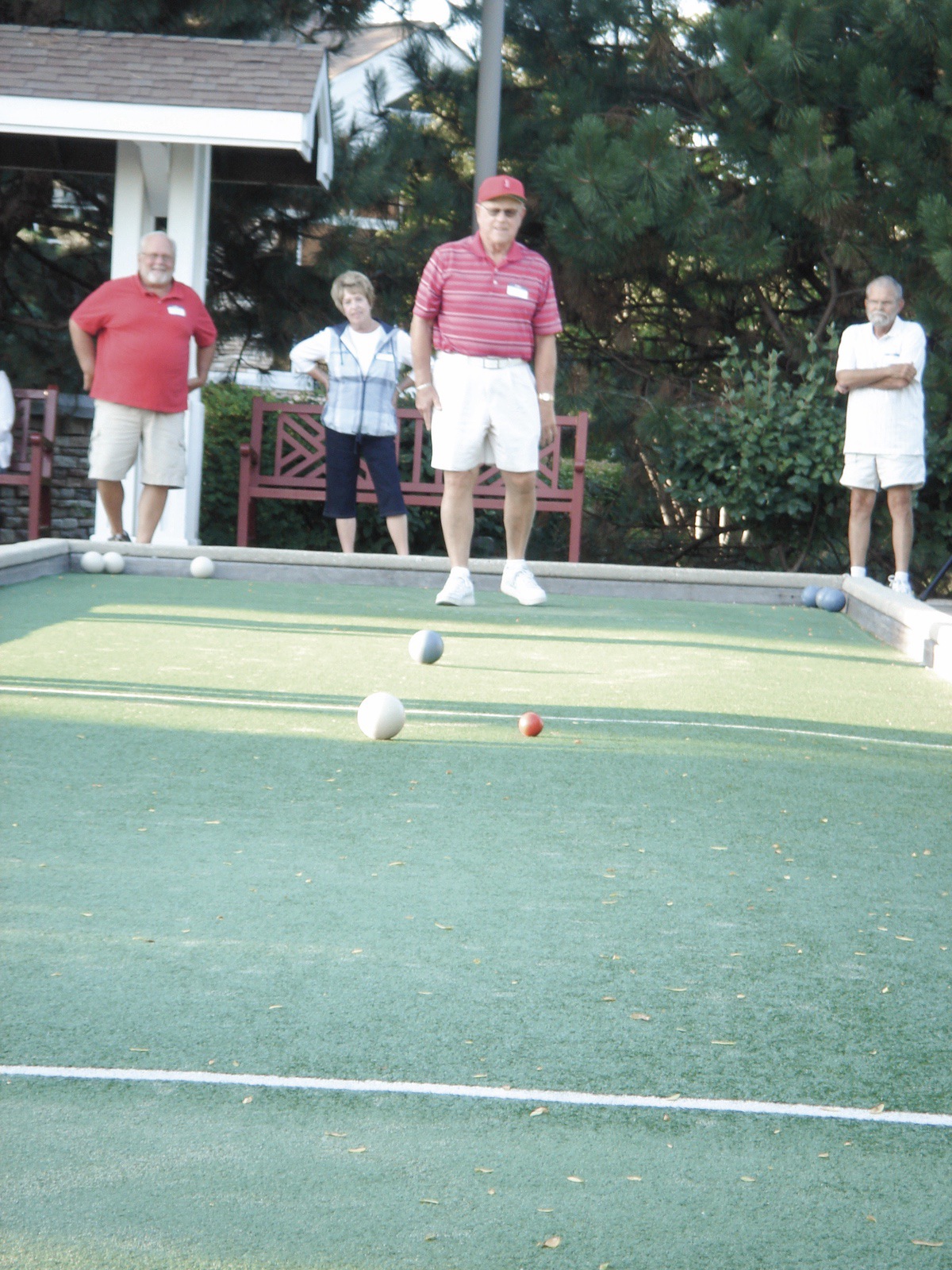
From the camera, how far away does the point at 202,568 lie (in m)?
7.42

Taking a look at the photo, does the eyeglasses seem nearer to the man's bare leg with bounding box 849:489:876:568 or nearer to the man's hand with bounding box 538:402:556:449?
the man's hand with bounding box 538:402:556:449

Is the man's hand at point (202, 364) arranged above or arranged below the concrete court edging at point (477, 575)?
above

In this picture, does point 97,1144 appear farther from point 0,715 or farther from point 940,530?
point 940,530

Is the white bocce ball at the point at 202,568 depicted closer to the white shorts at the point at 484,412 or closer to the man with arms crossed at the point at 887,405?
the white shorts at the point at 484,412

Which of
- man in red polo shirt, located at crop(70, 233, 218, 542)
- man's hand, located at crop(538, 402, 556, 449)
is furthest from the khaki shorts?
man's hand, located at crop(538, 402, 556, 449)

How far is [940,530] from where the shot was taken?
10062 mm

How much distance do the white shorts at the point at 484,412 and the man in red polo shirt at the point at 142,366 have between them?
2188 mm

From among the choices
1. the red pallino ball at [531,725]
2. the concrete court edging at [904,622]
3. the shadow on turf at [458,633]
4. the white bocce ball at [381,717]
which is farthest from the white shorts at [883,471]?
the white bocce ball at [381,717]

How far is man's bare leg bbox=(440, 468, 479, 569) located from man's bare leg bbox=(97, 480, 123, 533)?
2435 millimetres

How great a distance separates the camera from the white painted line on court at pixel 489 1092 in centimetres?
169

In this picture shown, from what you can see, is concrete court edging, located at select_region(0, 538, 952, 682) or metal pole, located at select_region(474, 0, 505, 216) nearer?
concrete court edging, located at select_region(0, 538, 952, 682)

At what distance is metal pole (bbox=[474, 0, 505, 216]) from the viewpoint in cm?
1027

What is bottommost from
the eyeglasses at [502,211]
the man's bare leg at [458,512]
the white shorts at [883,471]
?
the man's bare leg at [458,512]

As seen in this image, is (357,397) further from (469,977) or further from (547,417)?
(469,977)
